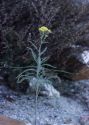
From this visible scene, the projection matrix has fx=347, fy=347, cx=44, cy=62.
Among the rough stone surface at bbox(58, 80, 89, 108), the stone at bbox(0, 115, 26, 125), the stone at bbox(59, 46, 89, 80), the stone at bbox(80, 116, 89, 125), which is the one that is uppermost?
the stone at bbox(59, 46, 89, 80)

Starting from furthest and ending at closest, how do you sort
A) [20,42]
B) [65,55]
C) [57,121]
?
[65,55]
[20,42]
[57,121]

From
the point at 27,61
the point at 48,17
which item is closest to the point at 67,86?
the point at 27,61

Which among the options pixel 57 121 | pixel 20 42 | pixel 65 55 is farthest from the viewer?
pixel 65 55

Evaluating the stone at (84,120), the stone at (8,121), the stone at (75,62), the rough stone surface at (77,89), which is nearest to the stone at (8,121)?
the stone at (8,121)

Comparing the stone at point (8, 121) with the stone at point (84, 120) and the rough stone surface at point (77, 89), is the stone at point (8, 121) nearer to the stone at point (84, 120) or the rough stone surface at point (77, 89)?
the stone at point (84, 120)

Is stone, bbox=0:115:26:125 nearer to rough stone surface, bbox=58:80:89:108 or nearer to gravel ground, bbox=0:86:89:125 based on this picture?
gravel ground, bbox=0:86:89:125

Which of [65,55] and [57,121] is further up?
[65,55]

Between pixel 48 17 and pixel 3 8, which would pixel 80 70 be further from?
pixel 3 8

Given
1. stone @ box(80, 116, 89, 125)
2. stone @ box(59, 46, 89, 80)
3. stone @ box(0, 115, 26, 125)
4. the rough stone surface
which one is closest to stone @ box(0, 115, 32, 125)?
Result: stone @ box(0, 115, 26, 125)
